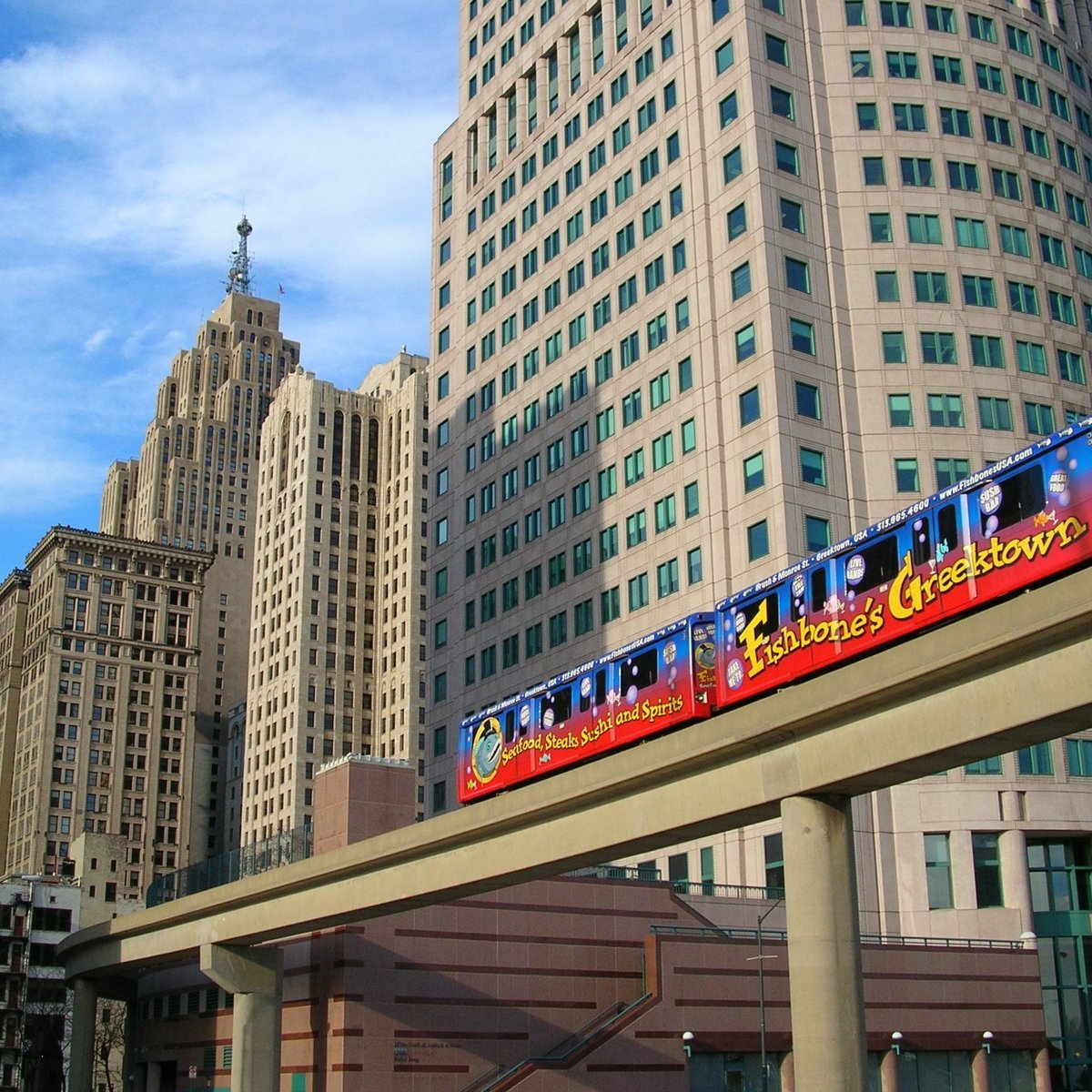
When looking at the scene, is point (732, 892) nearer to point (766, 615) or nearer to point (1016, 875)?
point (1016, 875)

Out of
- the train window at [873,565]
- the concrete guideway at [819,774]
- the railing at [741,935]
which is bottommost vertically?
the railing at [741,935]

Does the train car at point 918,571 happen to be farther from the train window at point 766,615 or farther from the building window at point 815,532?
the building window at point 815,532

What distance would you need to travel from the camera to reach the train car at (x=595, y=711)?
37750 millimetres

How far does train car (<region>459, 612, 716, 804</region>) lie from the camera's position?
37750mm

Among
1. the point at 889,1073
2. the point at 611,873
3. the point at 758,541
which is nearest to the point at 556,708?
the point at 611,873

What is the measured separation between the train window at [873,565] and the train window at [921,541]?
20.7 inches

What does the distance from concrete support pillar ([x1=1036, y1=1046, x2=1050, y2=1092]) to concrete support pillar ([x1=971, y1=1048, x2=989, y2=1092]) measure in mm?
2590

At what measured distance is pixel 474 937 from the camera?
50.4m

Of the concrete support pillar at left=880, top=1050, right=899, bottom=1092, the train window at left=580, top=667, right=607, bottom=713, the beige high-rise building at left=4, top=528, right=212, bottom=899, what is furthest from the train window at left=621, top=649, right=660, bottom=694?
the beige high-rise building at left=4, top=528, right=212, bottom=899

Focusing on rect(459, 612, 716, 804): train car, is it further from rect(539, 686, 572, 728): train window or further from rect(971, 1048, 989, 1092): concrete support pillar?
rect(971, 1048, 989, 1092): concrete support pillar

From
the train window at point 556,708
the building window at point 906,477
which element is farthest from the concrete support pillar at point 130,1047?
the building window at point 906,477

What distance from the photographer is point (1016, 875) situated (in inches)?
2643

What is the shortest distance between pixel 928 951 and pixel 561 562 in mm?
35700

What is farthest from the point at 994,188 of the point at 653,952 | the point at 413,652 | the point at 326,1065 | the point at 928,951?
the point at 413,652
